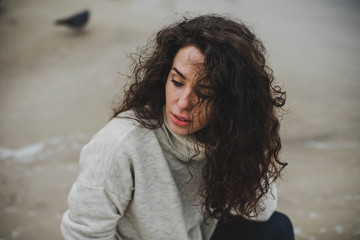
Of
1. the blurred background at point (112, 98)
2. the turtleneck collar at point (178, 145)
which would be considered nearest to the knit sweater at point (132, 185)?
the turtleneck collar at point (178, 145)

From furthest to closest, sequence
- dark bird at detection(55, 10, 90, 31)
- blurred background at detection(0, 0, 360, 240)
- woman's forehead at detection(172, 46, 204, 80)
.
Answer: dark bird at detection(55, 10, 90, 31) < blurred background at detection(0, 0, 360, 240) < woman's forehead at detection(172, 46, 204, 80)

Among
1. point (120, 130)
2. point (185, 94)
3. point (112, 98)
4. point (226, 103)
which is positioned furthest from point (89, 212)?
point (112, 98)

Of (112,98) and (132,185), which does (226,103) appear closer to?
(132,185)

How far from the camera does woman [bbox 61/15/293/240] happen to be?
117cm

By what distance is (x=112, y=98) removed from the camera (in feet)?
12.7

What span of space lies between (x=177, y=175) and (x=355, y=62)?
5.36m

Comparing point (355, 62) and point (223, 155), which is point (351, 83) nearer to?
point (355, 62)

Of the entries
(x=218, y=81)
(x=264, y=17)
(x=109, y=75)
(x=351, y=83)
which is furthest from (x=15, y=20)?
(x=351, y=83)

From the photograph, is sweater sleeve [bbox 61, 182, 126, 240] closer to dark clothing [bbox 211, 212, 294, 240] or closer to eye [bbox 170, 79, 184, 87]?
eye [bbox 170, 79, 184, 87]

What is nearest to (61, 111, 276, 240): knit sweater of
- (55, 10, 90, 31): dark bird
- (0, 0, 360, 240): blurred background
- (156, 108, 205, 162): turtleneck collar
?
(156, 108, 205, 162): turtleneck collar

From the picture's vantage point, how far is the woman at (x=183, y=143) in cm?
117

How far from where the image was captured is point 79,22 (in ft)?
17.9

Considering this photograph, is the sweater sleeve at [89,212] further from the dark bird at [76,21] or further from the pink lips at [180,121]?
the dark bird at [76,21]

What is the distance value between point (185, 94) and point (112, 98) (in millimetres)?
2867
